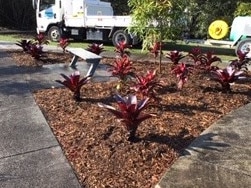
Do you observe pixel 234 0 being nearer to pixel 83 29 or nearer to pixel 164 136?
pixel 83 29

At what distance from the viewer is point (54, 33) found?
20641 millimetres

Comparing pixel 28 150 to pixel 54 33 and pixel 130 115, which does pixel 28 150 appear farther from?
pixel 54 33

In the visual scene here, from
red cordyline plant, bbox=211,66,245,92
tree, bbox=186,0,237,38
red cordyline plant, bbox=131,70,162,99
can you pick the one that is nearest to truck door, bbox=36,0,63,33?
tree, bbox=186,0,237,38

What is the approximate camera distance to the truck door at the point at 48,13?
2030cm

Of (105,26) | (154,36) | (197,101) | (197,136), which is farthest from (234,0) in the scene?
(197,136)

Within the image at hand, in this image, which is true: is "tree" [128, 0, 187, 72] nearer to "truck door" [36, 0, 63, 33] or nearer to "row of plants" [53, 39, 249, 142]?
"row of plants" [53, 39, 249, 142]

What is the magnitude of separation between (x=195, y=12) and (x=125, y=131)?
17.5 meters

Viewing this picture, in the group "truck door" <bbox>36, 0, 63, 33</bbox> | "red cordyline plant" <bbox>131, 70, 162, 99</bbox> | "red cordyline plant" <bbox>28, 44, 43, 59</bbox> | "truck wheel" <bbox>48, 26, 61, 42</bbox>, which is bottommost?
"truck wheel" <bbox>48, 26, 61, 42</bbox>

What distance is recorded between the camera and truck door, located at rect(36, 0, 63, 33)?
20298 millimetres

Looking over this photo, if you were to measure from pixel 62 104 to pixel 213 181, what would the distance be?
3.40 m

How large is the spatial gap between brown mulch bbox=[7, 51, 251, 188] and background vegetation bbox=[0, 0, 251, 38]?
9.62 metres

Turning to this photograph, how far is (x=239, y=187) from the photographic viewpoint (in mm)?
3957

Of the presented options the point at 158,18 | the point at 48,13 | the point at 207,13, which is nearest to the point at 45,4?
the point at 48,13

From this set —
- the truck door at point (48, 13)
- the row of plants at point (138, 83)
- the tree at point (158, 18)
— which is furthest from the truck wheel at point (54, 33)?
the row of plants at point (138, 83)
